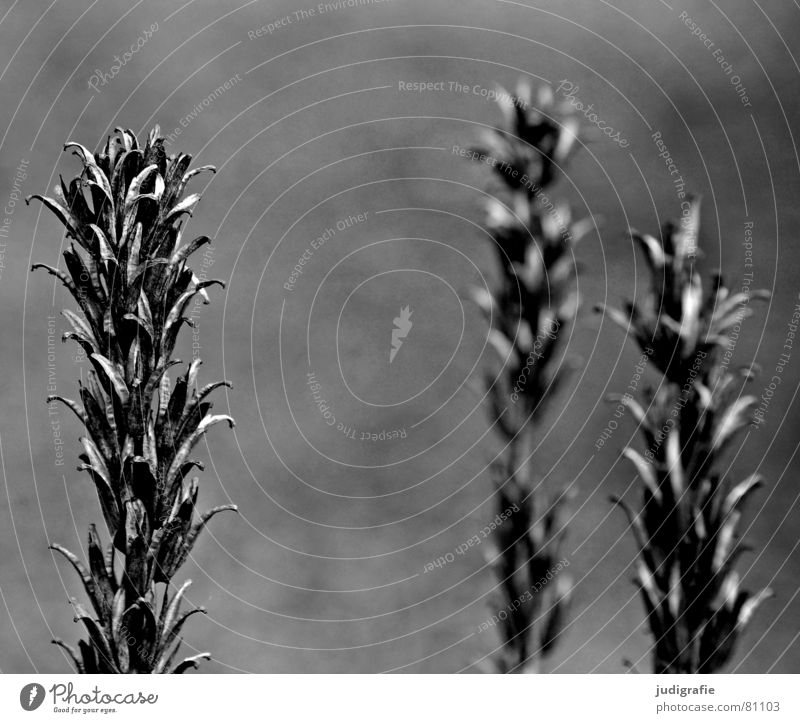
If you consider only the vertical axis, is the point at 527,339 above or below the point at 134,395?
above

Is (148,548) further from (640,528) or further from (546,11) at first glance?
(546,11)

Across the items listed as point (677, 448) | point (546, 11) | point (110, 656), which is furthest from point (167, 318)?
point (546, 11)

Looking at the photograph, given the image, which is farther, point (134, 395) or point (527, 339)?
point (527, 339)

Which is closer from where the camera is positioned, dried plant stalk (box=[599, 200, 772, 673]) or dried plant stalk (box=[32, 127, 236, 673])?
dried plant stalk (box=[32, 127, 236, 673])

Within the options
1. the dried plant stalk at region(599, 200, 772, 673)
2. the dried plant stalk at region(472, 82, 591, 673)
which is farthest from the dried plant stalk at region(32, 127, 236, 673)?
the dried plant stalk at region(599, 200, 772, 673)

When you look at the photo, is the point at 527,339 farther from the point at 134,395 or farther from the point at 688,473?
the point at 134,395

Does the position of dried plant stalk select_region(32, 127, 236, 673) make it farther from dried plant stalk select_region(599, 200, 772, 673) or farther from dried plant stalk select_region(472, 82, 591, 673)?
dried plant stalk select_region(599, 200, 772, 673)

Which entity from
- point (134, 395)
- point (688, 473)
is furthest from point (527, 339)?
point (134, 395)
